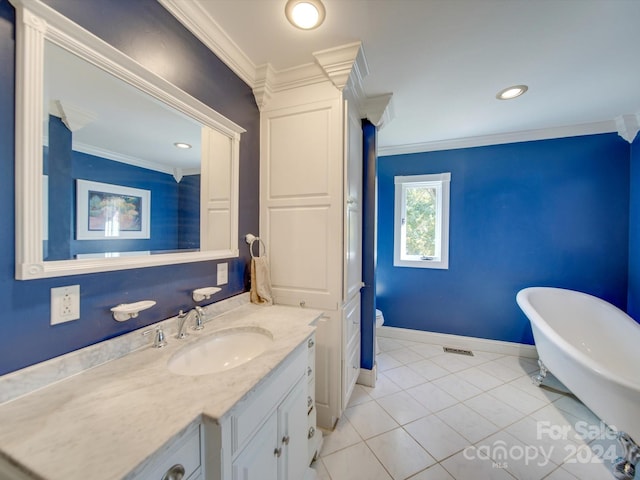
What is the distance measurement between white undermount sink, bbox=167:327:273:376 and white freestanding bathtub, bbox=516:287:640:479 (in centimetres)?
187

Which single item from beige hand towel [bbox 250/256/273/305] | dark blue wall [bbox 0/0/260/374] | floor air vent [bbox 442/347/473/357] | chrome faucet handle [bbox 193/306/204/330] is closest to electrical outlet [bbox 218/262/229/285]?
dark blue wall [bbox 0/0/260/374]

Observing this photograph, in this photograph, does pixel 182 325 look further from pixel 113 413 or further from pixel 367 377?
pixel 367 377

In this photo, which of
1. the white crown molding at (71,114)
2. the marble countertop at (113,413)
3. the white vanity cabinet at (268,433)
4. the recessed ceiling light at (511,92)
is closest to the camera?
the marble countertop at (113,413)

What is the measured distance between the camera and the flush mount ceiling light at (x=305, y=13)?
1161 millimetres

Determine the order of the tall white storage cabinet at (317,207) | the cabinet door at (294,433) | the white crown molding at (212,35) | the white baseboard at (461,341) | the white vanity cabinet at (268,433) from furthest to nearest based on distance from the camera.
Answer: the white baseboard at (461,341), the tall white storage cabinet at (317,207), the white crown molding at (212,35), the cabinet door at (294,433), the white vanity cabinet at (268,433)

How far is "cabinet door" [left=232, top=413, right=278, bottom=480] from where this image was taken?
0.76 m

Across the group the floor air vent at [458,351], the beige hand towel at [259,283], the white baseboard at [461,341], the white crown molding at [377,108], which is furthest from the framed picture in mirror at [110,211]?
Answer: the floor air vent at [458,351]

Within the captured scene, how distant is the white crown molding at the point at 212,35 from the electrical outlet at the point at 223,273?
1.20m

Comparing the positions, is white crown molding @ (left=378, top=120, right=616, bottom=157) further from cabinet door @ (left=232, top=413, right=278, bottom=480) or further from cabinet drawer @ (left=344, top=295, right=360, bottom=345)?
cabinet door @ (left=232, top=413, right=278, bottom=480)

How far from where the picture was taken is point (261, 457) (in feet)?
2.80

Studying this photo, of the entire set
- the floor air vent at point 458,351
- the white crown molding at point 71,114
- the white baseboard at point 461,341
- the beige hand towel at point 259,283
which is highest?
the white crown molding at point 71,114

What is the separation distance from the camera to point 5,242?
68 cm

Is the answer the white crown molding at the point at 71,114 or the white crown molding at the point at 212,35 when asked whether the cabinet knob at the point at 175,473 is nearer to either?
the white crown molding at the point at 71,114

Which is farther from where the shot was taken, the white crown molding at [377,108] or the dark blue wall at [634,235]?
the dark blue wall at [634,235]
